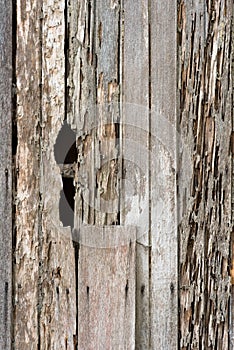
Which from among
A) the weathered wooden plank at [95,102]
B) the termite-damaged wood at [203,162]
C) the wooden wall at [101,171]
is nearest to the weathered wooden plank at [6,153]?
the wooden wall at [101,171]

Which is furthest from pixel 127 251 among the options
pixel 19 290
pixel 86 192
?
pixel 19 290

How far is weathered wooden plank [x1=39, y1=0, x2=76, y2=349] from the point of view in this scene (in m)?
1.46

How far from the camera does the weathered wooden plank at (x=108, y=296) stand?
147 centimetres

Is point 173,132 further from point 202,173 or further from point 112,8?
point 112,8

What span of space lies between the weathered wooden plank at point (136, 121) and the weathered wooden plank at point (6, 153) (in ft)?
0.88

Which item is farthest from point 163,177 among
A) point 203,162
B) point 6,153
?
point 6,153

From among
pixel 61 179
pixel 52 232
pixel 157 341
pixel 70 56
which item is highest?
pixel 70 56

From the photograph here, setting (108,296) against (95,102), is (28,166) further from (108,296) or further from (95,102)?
(108,296)

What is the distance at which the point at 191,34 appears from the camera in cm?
149

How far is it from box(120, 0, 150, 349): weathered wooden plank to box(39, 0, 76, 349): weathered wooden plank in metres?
0.15

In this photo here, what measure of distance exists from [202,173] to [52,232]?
387 mm

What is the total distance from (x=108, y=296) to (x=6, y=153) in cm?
42

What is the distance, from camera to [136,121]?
148cm

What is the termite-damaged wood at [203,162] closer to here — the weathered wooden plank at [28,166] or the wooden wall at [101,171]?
the wooden wall at [101,171]
